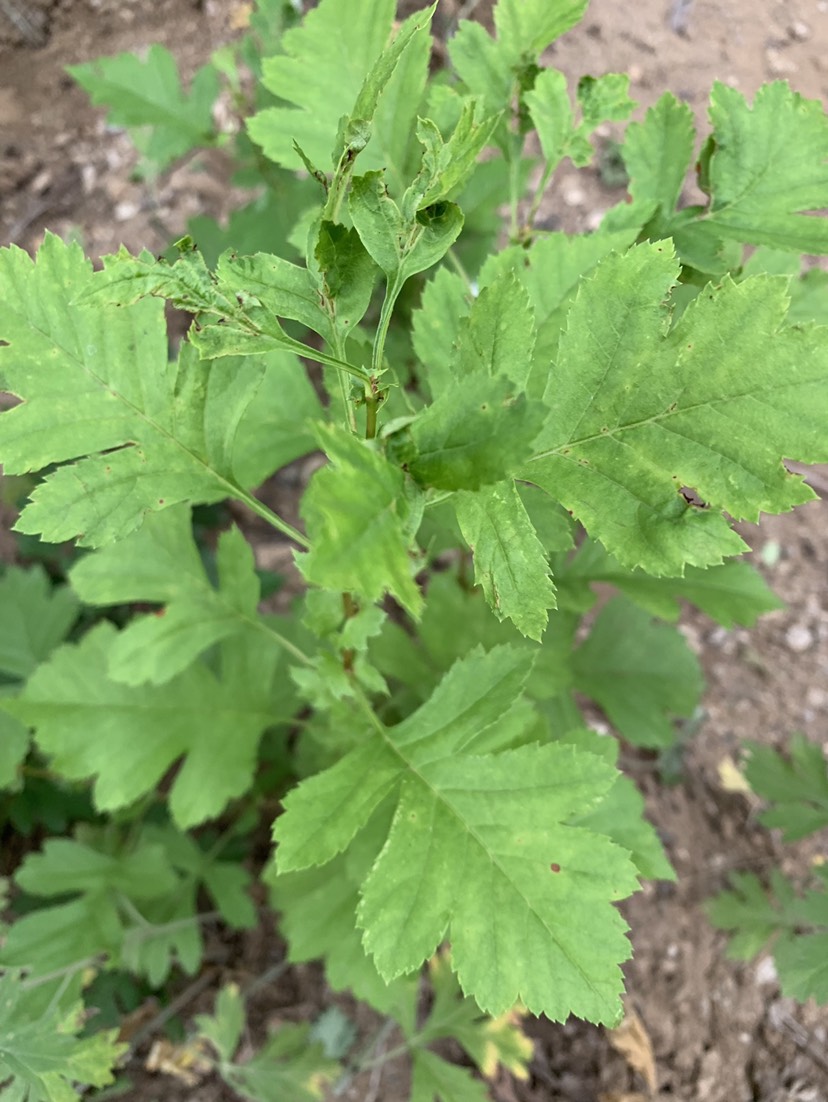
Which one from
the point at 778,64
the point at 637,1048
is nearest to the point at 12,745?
the point at 637,1048

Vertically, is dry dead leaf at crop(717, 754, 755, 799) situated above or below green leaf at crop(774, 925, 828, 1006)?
below

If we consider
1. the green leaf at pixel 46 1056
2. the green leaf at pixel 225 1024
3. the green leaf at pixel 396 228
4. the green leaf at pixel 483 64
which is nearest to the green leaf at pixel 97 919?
the green leaf at pixel 225 1024

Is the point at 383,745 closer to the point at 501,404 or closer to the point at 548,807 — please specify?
the point at 548,807

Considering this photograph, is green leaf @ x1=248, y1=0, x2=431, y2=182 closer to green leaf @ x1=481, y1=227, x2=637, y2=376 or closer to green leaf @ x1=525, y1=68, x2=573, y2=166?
green leaf @ x1=525, y1=68, x2=573, y2=166

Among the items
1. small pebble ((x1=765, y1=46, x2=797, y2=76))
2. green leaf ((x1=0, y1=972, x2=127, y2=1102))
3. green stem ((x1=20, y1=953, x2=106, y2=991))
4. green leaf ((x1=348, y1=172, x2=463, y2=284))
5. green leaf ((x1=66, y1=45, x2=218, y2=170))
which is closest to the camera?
green leaf ((x1=348, y1=172, x2=463, y2=284))

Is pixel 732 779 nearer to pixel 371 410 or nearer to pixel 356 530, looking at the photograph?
pixel 371 410

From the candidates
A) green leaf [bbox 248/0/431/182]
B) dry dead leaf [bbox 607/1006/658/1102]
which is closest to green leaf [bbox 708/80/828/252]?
green leaf [bbox 248/0/431/182]
